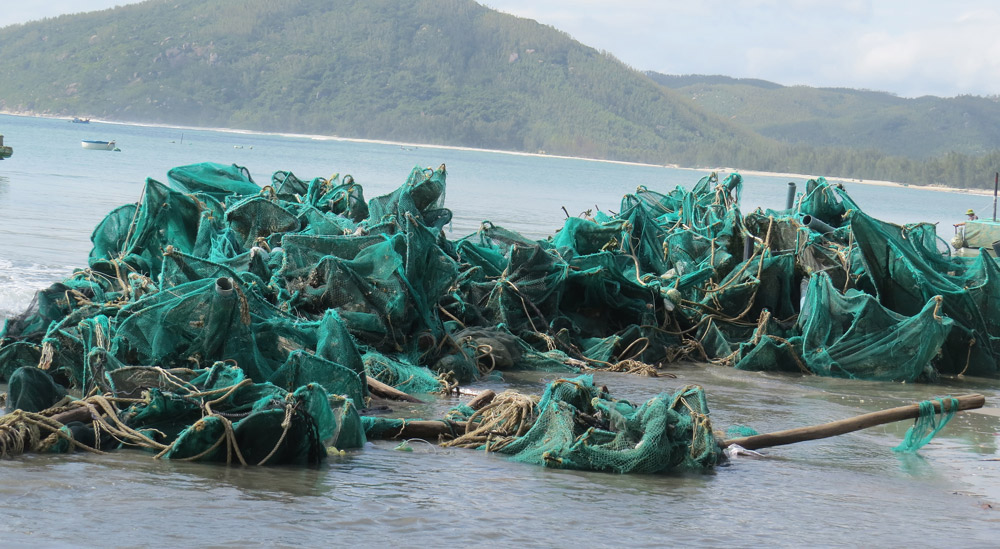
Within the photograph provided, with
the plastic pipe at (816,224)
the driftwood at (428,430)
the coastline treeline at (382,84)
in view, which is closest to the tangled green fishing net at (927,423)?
the driftwood at (428,430)

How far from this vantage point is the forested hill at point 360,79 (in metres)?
139

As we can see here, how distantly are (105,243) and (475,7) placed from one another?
169m

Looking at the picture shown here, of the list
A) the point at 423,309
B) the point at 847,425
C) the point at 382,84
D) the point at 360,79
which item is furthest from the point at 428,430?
the point at 360,79

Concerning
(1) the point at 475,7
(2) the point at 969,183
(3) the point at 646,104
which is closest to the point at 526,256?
(2) the point at 969,183

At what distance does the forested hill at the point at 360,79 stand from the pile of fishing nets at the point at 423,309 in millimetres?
127647

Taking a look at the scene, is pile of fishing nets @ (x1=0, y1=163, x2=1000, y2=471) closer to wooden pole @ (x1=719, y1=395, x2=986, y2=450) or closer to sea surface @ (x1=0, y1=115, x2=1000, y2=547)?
sea surface @ (x1=0, y1=115, x2=1000, y2=547)

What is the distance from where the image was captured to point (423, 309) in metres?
8.77

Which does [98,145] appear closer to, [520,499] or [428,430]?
[428,430]

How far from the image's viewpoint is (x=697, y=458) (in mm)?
5996

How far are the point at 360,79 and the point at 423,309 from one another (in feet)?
473

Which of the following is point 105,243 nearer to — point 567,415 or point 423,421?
point 423,421

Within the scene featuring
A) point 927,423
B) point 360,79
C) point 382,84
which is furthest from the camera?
point 360,79

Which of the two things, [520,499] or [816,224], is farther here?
[816,224]

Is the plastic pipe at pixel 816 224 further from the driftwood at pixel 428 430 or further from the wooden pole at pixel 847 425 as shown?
the driftwood at pixel 428 430
